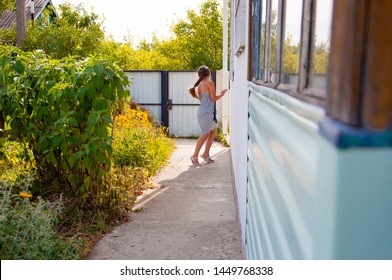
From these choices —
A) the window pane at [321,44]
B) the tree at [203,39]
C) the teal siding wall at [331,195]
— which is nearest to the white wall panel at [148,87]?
the tree at [203,39]

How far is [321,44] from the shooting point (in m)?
1.11

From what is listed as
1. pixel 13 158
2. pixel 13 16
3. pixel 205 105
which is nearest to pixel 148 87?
pixel 205 105

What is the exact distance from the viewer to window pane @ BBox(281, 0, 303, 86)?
146 centimetres

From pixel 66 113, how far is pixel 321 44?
403cm

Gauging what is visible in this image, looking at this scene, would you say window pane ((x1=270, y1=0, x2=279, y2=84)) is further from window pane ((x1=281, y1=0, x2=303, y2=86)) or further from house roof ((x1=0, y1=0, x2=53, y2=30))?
house roof ((x1=0, y1=0, x2=53, y2=30))

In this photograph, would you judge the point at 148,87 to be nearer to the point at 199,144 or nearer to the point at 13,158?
the point at 199,144

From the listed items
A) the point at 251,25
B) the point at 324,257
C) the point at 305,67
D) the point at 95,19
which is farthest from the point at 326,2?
the point at 95,19

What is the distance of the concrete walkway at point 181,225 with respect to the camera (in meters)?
4.29

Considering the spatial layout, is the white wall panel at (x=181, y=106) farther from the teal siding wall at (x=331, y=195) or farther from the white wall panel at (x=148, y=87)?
the teal siding wall at (x=331, y=195)

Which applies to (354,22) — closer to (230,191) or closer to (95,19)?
(230,191)

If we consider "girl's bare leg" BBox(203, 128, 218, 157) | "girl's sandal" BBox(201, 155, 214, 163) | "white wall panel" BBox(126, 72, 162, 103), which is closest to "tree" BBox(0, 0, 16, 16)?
"white wall panel" BBox(126, 72, 162, 103)

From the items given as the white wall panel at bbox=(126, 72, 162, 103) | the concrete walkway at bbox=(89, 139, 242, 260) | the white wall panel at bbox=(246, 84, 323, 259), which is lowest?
the concrete walkway at bbox=(89, 139, 242, 260)

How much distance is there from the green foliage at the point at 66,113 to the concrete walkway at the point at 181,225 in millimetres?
629

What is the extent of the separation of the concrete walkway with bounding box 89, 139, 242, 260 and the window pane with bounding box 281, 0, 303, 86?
2.68m
